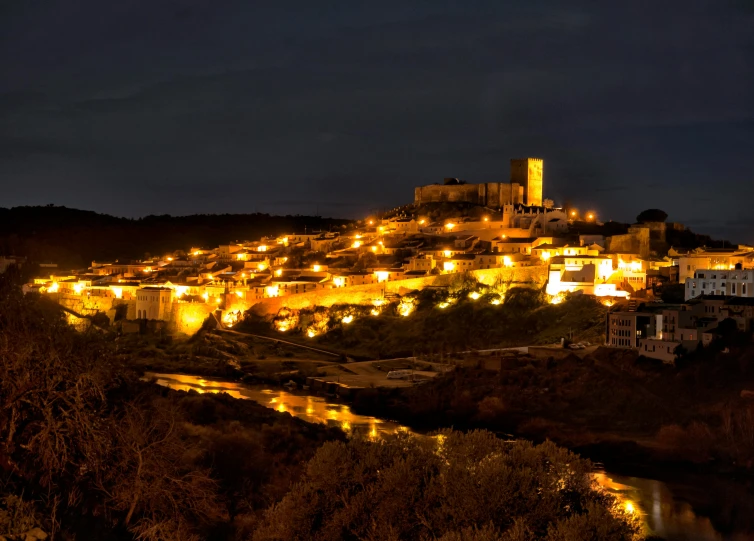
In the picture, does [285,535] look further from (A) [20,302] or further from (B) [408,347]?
(B) [408,347]

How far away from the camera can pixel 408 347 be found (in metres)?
35.8

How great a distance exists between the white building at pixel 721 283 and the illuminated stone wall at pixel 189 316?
822 inches

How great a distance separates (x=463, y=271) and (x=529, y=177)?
1816cm

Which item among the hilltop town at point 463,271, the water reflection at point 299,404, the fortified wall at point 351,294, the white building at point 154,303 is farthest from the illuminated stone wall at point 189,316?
the water reflection at point 299,404

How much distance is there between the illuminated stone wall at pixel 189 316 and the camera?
4069 cm

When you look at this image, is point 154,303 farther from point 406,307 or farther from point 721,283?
point 721,283

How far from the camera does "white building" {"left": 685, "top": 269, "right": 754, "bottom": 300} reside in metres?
30.6

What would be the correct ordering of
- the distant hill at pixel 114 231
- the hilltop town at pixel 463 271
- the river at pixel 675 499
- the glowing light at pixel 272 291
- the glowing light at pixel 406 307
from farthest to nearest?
the distant hill at pixel 114 231
the glowing light at pixel 272 291
the glowing light at pixel 406 307
the hilltop town at pixel 463 271
the river at pixel 675 499

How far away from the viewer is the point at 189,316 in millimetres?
40875

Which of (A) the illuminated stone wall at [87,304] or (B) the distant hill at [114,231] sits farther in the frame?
(B) the distant hill at [114,231]

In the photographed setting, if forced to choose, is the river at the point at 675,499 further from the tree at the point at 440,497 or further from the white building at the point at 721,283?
the white building at the point at 721,283

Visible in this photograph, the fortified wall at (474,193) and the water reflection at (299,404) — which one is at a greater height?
the fortified wall at (474,193)

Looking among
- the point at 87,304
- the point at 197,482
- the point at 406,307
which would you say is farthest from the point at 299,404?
the point at 87,304

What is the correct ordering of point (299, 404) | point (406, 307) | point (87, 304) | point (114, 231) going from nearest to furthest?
point (299, 404) < point (406, 307) < point (87, 304) < point (114, 231)
